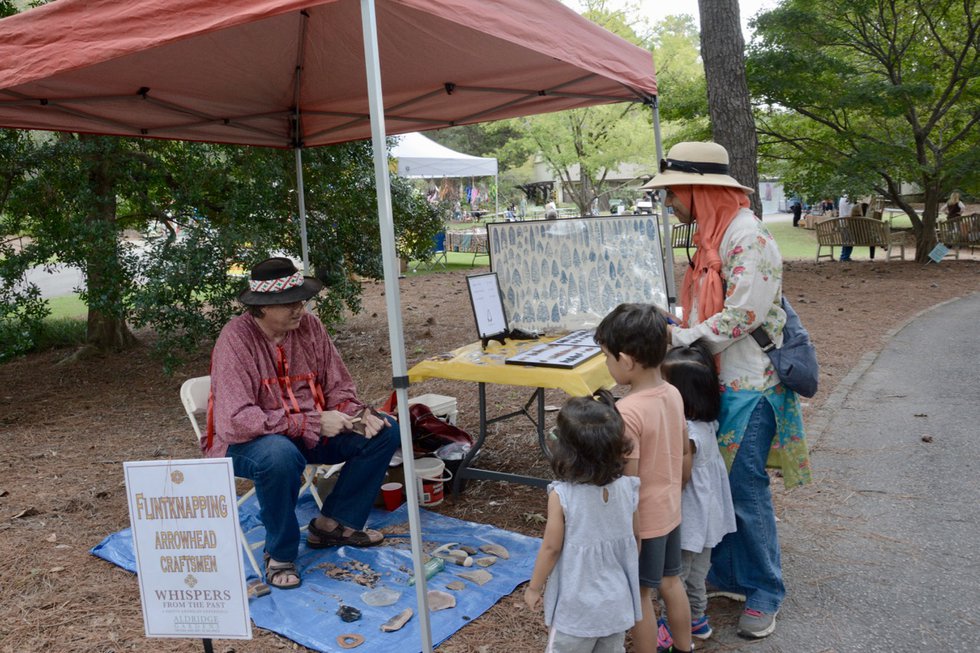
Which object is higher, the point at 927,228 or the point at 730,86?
the point at 730,86

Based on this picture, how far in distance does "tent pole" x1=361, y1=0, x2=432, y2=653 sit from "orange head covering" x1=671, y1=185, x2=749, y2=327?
1170 mm

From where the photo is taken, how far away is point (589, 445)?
2.26 metres

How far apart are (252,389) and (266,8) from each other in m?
1.74

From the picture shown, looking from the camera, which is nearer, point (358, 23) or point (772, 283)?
point (772, 283)

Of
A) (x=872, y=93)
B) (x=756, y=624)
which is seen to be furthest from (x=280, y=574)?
(x=872, y=93)

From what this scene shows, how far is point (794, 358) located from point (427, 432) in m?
2.50

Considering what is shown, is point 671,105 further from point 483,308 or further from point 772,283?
point 772,283

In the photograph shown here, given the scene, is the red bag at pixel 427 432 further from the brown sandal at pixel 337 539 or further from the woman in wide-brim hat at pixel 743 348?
the woman in wide-brim hat at pixel 743 348

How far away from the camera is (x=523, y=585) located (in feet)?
11.2

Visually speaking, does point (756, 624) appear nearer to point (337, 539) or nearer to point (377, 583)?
point (377, 583)

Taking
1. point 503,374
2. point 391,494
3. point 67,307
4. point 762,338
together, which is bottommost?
point 391,494

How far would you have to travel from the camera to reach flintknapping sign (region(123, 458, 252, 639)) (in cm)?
247

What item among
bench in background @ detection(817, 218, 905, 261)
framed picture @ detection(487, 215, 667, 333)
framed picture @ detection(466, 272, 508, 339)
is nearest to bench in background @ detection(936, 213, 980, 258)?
bench in background @ detection(817, 218, 905, 261)

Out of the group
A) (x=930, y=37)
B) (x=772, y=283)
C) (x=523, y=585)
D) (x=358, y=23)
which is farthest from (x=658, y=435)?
(x=930, y=37)
